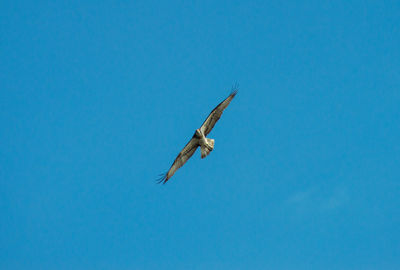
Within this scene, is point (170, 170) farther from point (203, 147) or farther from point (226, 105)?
point (226, 105)

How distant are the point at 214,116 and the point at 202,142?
1781 millimetres

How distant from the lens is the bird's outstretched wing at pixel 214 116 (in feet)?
110

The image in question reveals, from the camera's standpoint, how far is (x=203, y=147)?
3503 centimetres

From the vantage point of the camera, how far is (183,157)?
119 feet

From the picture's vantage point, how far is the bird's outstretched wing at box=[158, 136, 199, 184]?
→ 116ft

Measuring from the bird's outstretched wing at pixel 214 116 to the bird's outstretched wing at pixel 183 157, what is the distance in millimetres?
912

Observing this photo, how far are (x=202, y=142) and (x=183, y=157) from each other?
2.03m

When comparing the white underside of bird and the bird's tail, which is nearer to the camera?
the white underside of bird

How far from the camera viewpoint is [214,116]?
113ft

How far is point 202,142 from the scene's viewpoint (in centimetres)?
3488

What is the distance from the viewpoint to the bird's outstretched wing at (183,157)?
35469 millimetres

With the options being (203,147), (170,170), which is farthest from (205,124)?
(170,170)

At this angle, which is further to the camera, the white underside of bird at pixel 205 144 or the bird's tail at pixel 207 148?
the bird's tail at pixel 207 148

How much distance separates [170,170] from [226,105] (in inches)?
215
